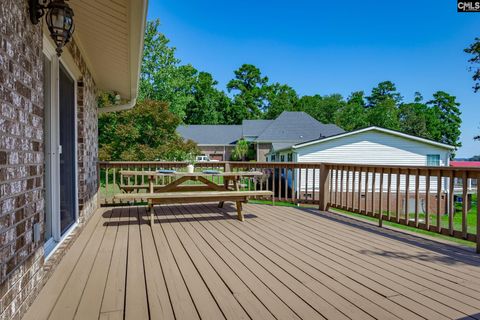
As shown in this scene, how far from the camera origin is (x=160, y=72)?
21188mm

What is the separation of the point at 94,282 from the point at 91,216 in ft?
9.81

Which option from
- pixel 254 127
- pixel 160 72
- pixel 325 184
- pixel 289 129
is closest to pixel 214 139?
pixel 254 127

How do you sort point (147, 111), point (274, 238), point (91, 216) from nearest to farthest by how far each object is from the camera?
point (274, 238)
point (91, 216)
point (147, 111)

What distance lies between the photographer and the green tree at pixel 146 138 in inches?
514

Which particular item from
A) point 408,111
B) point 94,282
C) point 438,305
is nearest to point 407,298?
point 438,305

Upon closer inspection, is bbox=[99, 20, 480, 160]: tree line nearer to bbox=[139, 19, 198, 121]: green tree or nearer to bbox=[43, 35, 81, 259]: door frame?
bbox=[139, 19, 198, 121]: green tree

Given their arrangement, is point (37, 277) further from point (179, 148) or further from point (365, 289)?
point (179, 148)

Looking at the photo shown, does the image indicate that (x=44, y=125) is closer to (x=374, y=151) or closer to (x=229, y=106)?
(x=374, y=151)

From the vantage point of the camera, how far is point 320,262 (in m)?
2.86

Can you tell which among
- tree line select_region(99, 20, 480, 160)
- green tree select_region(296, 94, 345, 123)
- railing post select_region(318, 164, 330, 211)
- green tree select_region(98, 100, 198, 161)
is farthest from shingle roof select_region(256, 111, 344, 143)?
railing post select_region(318, 164, 330, 211)

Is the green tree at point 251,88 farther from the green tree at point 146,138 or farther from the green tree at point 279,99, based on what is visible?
the green tree at point 146,138

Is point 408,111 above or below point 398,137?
above

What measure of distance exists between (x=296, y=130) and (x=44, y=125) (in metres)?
22.8

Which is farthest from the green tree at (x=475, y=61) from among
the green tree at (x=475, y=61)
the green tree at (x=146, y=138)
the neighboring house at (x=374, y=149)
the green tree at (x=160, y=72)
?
the green tree at (x=160, y=72)
